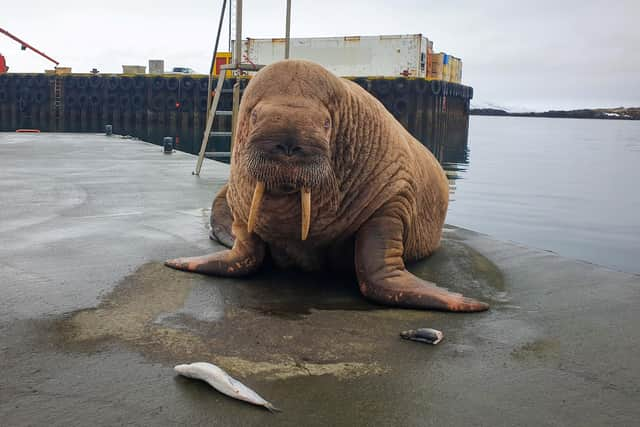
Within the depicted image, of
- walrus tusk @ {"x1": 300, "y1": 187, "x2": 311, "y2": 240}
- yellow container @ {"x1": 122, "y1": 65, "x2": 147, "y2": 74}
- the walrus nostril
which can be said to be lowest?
walrus tusk @ {"x1": 300, "y1": 187, "x2": 311, "y2": 240}

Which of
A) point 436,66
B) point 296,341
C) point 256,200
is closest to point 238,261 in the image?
point 256,200

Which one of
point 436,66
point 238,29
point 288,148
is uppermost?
point 436,66

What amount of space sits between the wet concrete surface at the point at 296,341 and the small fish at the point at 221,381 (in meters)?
0.04

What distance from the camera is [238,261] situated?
4.05m

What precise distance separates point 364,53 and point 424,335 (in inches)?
1287

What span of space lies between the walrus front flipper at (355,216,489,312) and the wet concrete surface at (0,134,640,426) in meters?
0.09

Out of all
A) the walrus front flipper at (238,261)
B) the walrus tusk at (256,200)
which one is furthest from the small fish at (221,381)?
the walrus front flipper at (238,261)

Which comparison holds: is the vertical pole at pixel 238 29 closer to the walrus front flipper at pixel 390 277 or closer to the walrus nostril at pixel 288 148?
the walrus front flipper at pixel 390 277

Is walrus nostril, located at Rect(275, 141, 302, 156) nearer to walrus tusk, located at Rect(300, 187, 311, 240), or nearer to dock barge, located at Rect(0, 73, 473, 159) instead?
walrus tusk, located at Rect(300, 187, 311, 240)

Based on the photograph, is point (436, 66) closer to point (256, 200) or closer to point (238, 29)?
point (238, 29)

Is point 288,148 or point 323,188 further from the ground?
point 288,148

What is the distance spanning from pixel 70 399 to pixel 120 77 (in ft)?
117

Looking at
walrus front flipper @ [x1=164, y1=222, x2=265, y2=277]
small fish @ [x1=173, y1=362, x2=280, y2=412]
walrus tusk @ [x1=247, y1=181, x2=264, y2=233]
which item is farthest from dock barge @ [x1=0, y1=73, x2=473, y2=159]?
small fish @ [x1=173, y1=362, x2=280, y2=412]

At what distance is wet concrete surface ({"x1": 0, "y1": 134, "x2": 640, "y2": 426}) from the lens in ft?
7.36
